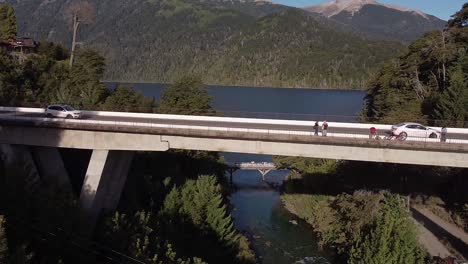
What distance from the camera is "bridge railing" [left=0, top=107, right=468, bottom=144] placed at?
30.1m

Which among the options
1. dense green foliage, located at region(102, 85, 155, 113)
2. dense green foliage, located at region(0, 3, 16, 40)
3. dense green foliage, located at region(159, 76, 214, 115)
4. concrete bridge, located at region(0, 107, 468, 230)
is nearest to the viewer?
concrete bridge, located at region(0, 107, 468, 230)

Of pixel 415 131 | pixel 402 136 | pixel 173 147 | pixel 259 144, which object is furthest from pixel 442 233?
pixel 173 147

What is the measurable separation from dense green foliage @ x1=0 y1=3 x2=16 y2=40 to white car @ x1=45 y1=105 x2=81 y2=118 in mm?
35908

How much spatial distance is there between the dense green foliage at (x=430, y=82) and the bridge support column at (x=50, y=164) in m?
34.5

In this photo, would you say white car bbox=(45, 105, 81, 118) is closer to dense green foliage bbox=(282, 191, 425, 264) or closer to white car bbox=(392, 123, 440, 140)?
dense green foliage bbox=(282, 191, 425, 264)

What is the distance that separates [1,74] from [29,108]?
12.3 m

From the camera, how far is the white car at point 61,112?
3674 centimetres

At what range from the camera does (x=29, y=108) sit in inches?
1593

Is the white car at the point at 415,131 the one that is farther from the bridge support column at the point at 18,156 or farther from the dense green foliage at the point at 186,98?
the dense green foliage at the point at 186,98

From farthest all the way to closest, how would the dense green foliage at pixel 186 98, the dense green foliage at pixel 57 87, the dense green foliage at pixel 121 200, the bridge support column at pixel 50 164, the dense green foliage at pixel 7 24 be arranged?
the dense green foliage at pixel 7 24, the dense green foliage at pixel 186 98, the dense green foliage at pixel 57 87, the bridge support column at pixel 50 164, the dense green foliage at pixel 121 200

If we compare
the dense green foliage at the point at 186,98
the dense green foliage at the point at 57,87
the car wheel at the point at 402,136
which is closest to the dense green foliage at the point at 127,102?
the dense green foliage at the point at 57,87

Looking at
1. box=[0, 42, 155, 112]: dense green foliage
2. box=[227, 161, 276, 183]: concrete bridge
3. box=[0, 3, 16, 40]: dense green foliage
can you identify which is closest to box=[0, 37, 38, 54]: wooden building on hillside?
box=[0, 3, 16, 40]: dense green foliage

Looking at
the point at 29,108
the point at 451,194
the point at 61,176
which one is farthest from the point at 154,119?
the point at 451,194

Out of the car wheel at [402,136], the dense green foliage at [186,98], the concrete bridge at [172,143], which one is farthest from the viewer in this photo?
the dense green foliage at [186,98]
